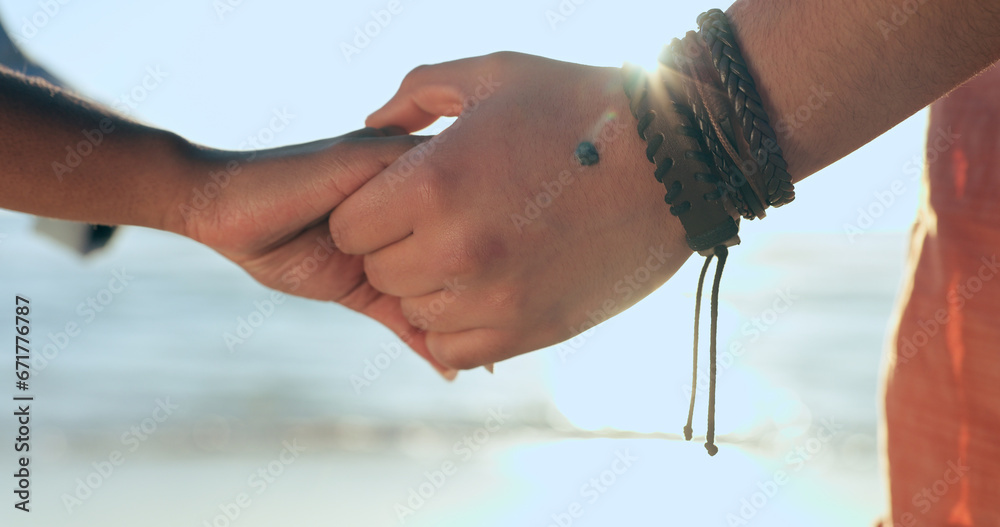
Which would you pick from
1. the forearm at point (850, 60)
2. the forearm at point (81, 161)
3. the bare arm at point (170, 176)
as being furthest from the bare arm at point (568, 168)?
the forearm at point (81, 161)

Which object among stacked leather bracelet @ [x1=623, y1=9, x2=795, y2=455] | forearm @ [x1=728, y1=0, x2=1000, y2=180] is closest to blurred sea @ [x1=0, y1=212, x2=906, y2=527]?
stacked leather bracelet @ [x1=623, y1=9, x2=795, y2=455]

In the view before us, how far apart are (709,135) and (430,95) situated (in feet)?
2.90

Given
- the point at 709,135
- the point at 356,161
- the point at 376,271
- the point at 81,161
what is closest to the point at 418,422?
the point at 376,271

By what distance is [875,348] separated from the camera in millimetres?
8148

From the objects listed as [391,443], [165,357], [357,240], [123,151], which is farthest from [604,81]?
[165,357]

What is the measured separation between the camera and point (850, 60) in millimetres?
1473

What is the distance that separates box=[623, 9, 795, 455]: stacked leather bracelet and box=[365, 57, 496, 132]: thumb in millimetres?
514

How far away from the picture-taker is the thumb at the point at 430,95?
198 centimetres

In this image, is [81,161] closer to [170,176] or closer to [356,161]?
[170,176]

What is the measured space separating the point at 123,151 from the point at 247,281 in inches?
389

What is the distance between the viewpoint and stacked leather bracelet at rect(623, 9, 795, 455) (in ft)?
4.99

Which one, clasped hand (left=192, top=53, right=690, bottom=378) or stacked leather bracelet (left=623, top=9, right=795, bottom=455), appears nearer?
stacked leather bracelet (left=623, top=9, right=795, bottom=455)

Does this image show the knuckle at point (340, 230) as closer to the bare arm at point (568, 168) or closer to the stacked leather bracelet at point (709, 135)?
the bare arm at point (568, 168)

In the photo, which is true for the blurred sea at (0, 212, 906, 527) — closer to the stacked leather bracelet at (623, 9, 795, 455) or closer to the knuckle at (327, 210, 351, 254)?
the knuckle at (327, 210, 351, 254)
